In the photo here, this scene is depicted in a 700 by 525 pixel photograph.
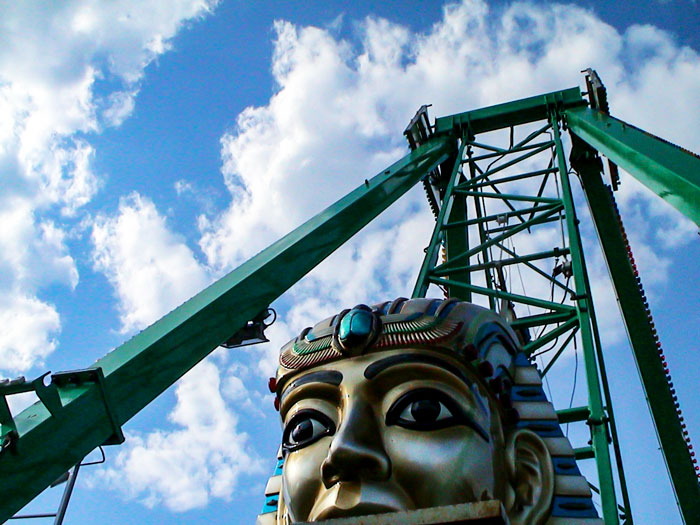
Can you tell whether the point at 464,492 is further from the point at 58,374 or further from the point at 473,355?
the point at 58,374

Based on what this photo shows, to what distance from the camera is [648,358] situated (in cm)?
945

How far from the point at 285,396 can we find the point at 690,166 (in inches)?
125

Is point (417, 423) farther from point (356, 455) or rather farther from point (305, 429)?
point (305, 429)

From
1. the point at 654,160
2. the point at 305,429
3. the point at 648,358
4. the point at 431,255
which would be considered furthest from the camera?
the point at 648,358

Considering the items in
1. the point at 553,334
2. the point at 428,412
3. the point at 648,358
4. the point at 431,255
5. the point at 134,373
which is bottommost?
the point at 428,412

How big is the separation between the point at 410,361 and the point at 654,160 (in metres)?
2.86

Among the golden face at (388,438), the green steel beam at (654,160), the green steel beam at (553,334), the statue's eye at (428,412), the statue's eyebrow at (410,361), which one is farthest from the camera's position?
the green steel beam at (553,334)

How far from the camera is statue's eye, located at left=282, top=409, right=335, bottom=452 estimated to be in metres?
3.80

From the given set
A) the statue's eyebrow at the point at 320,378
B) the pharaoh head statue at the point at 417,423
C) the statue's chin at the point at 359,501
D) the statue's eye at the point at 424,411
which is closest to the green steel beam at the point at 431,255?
the pharaoh head statue at the point at 417,423

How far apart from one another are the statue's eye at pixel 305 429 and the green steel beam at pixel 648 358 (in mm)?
6785

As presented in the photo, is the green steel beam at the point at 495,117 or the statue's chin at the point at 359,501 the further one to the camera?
the green steel beam at the point at 495,117

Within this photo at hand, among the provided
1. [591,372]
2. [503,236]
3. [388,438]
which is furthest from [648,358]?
[388,438]

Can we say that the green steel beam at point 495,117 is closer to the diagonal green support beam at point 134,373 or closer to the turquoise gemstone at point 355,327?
the diagonal green support beam at point 134,373

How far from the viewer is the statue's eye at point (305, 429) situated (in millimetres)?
3803
